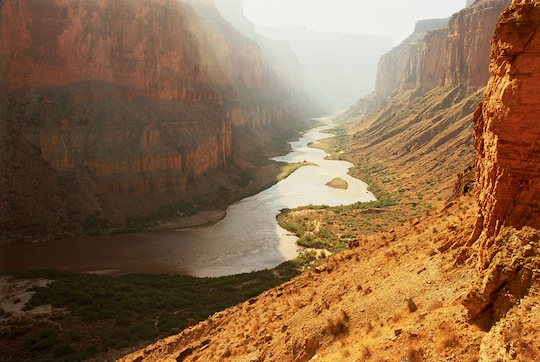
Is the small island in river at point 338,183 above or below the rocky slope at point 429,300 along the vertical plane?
below

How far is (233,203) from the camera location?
5034 cm

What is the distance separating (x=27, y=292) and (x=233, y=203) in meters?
28.4

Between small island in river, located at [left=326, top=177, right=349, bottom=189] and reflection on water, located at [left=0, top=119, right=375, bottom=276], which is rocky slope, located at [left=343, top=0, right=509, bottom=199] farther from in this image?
reflection on water, located at [left=0, top=119, right=375, bottom=276]

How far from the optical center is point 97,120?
44375 millimetres

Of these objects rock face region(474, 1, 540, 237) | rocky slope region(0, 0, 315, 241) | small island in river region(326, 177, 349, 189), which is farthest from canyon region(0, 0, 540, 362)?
small island in river region(326, 177, 349, 189)

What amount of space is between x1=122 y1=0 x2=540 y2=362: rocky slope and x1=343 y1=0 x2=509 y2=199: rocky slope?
35.9 m

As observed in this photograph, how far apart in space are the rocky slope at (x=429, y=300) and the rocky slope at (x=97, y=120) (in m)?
27.8

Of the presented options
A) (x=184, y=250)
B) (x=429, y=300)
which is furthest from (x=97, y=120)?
(x=429, y=300)

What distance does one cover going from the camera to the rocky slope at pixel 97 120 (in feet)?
125

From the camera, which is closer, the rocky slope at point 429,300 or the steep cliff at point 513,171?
the rocky slope at point 429,300

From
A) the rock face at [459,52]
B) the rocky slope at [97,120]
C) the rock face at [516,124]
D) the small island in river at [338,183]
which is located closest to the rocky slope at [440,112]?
the rock face at [459,52]

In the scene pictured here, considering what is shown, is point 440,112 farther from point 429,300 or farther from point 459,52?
point 429,300

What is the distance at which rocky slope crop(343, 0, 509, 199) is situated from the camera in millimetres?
56875

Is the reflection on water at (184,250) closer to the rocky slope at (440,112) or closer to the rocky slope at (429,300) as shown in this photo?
the rocky slope at (429,300)
